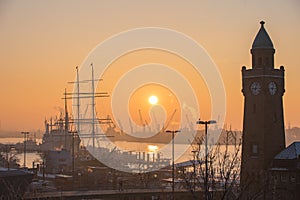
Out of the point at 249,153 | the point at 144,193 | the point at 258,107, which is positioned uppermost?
the point at 258,107

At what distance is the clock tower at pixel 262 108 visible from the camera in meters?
45.9

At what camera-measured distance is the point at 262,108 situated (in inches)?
1822

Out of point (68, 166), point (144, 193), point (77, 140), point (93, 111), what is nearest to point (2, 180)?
point (144, 193)

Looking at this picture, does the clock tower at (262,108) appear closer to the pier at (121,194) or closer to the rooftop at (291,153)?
the rooftop at (291,153)

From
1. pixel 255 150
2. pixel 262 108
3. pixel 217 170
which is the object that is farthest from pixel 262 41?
pixel 217 170

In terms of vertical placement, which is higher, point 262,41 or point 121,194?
point 262,41

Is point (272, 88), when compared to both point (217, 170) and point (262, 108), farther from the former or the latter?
point (217, 170)

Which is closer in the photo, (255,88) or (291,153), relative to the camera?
(291,153)

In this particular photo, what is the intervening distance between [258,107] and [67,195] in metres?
15.9

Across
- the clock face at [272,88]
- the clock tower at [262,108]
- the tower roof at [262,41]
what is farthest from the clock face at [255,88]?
the tower roof at [262,41]

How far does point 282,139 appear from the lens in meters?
46.6

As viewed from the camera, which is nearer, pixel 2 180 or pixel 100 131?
pixel 2 180

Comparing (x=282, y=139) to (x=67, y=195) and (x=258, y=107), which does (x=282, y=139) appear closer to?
(x=258, y=107)

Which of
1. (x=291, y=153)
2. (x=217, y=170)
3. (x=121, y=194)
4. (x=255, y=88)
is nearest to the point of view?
(x=217, y=170)
